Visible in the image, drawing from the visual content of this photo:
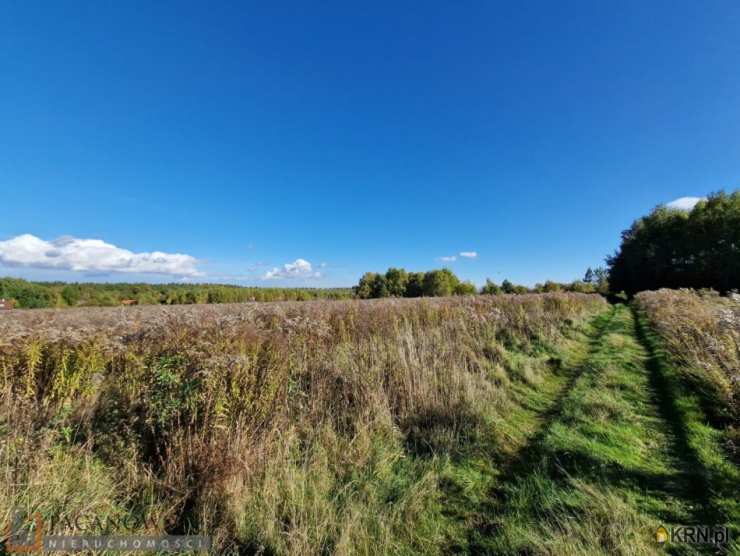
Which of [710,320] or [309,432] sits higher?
[710,320]

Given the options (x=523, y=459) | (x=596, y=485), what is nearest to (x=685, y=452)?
(x=596, y=485)

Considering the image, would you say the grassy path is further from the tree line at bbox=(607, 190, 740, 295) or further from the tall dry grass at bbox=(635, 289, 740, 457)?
the tree line at bbox=(607, 190, 740, 295)

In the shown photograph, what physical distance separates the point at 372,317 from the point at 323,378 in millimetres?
4079

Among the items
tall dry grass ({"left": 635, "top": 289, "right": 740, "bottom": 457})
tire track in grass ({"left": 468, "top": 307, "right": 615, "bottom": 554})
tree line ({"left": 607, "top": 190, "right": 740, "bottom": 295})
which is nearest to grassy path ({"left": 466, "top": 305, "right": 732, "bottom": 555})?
tire track in grass ({"left": 468, "top": 307, "right": 615, "bottom": 554})

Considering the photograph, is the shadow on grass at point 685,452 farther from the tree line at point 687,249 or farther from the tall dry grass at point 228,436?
the tree line at point 687,249

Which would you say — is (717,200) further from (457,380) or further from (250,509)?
(250,509)

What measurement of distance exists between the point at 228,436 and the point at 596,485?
3.55 metres

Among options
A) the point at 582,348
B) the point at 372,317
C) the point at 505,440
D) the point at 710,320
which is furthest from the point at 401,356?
the point at 710,320

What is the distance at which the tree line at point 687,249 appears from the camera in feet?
107

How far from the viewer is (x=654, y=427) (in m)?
4.12

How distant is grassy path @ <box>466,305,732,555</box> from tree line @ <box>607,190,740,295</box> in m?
43.6

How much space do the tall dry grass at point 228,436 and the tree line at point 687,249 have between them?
46.7 m

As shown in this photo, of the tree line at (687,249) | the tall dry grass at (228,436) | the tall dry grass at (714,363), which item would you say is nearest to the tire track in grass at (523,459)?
the tall dry grass at (228,436)

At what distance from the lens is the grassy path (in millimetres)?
2193
